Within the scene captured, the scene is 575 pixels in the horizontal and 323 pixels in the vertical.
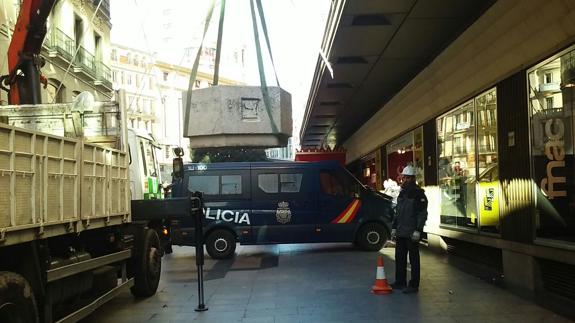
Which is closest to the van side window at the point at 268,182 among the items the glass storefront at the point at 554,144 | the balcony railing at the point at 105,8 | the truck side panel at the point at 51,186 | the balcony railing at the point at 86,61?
the truck side panel at the point at 51,186

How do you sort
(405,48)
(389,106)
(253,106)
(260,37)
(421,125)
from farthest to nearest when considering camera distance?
(389,106) < (421,125) < (405,48) < (253,106) < (260,37)

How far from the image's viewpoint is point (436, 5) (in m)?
9.71

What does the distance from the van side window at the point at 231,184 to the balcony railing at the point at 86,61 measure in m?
13.9

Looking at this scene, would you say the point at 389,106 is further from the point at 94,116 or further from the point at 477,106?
the point at 94,116

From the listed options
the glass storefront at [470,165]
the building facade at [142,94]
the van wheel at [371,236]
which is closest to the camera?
the glass storefront at [470,165]

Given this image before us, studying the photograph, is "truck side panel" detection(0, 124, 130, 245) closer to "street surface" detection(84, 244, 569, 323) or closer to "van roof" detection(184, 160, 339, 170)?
"street surface" detection(84, 244, 569, 323)

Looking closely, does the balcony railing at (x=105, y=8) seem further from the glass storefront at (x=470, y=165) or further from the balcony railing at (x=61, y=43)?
the glass storefront at (x=470, y=165)

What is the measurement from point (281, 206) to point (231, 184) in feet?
4.27

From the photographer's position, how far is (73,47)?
25.1 meters

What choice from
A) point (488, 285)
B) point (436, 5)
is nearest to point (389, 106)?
point (436, 5)

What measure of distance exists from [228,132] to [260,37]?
3064mm

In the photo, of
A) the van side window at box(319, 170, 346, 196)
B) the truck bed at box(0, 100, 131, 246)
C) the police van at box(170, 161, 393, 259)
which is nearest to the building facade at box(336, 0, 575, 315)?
the police van at box(170, 161, 393, 259)

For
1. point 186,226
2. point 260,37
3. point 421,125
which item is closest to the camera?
point 260,37

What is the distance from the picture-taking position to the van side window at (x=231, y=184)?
13773 millimetres
